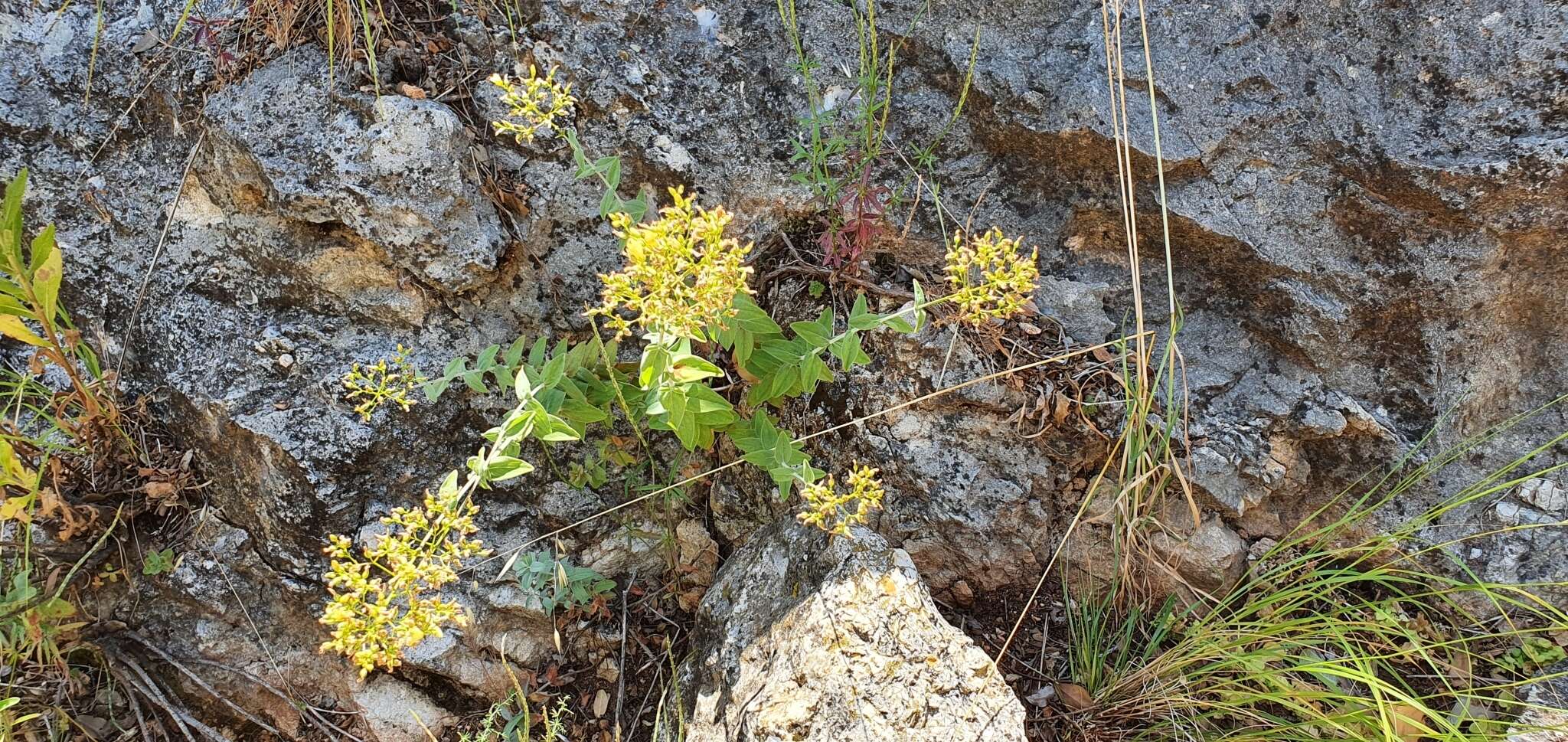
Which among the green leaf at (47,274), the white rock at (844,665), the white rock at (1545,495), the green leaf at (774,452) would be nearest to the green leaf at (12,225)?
the green leaf at (47,274)

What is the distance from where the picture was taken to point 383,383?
2400 mm

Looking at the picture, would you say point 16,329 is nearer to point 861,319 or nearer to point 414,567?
point 414,567

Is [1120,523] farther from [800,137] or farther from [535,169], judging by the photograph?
[535,169]

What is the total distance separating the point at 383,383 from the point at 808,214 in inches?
54.2

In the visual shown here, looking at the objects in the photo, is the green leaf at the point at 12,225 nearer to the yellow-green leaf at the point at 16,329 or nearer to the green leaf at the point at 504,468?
the yellow-green leaf at the point at 16,329

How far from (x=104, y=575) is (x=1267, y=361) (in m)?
3.71

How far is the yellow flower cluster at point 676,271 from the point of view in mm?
1951

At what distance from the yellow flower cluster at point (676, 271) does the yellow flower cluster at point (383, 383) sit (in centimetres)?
75

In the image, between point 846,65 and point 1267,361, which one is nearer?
point 1267,361

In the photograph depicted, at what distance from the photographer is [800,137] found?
2920 millimetres

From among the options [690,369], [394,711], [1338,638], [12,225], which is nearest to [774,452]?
[690,369]

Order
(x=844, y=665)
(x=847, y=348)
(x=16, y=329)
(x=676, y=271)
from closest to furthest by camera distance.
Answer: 1. (x=676, y=271)
2. (x=844, y=665)
3. (x=847, y=348)
4. (x=16, y=329)

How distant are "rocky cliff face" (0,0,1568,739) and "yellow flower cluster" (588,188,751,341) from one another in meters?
0.90

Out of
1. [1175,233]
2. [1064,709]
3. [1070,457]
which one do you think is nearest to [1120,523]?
[1070,457]
